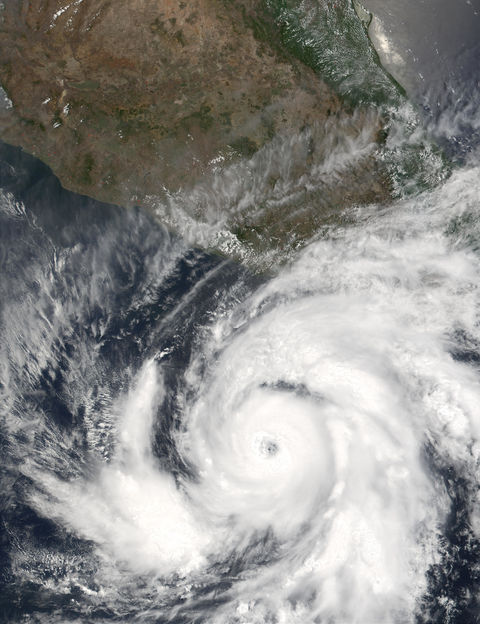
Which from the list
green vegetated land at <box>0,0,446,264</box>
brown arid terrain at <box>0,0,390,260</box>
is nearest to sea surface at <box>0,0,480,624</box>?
green vegetated land at <box>0,0,446,264</box>

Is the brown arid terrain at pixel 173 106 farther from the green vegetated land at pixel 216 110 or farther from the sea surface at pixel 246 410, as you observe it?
the sea surface at pixel 246 410

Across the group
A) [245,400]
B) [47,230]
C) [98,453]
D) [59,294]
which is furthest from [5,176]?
[245,400]

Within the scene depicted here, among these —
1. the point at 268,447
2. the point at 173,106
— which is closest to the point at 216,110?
the point at 173,106

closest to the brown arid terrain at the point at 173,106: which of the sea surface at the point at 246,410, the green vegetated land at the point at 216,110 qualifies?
the green vegetated land at the point at 216,110

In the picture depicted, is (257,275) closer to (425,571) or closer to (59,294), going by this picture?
(59,294)

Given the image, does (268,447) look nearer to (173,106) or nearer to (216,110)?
(216,110)

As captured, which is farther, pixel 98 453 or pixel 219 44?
pixel 98 453
